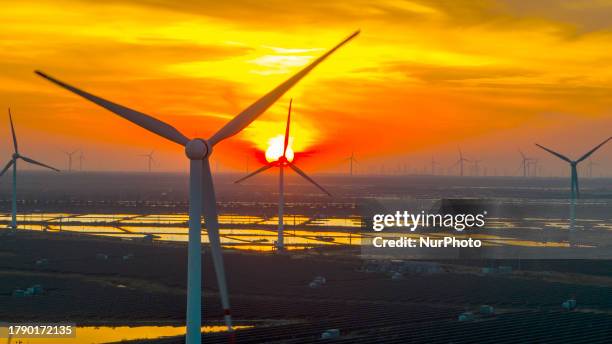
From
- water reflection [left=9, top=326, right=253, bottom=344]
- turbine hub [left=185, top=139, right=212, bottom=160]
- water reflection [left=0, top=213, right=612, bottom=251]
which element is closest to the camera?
turbine hub [left=185, top=139, right=212, bottom=160]

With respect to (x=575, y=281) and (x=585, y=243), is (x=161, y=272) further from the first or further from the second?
(x=585, y=243)

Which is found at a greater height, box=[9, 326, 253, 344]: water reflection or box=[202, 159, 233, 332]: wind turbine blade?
box=[202, 159, 233, 332]: wind turbine blade

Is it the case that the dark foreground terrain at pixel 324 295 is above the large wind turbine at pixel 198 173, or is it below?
below

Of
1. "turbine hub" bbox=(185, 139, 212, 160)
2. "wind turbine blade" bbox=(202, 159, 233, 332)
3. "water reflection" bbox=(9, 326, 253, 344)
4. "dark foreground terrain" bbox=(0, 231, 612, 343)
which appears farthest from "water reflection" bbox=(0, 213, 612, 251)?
"turbine hub" bbox=(185, 139, 212, 160)

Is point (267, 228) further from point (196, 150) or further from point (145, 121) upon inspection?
point (196, 150)

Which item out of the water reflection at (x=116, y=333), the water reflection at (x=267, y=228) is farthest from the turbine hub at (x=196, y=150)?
the water reflection at (x=267, y=228)

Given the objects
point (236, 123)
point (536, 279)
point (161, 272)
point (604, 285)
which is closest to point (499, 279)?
point (536, 279)

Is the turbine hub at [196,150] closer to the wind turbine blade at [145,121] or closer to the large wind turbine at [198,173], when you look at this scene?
the large wind turbine at [198,173]

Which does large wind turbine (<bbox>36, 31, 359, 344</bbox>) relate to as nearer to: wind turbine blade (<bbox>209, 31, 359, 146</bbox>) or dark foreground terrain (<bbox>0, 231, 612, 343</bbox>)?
wind turbine blade (<bbox>209, 31, 359, 146</bbox>)
